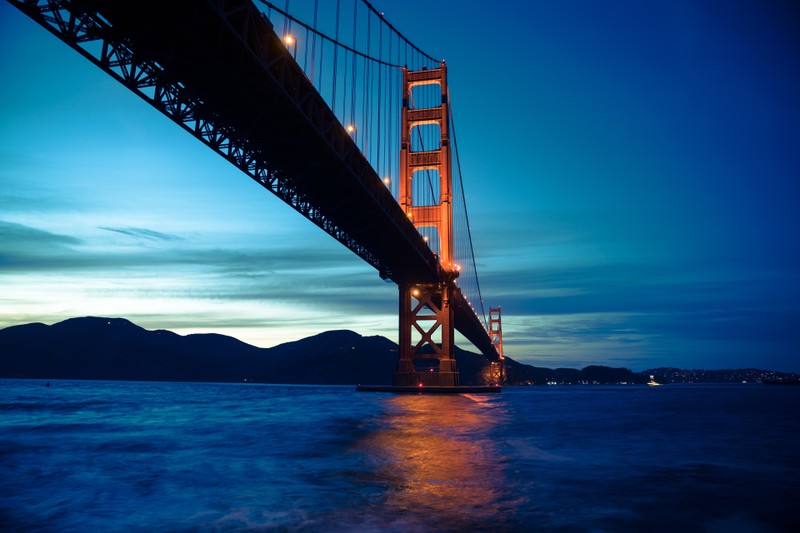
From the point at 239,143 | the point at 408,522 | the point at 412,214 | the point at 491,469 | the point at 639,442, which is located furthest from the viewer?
the point at 412,214

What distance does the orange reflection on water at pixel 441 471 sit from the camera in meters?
6.12

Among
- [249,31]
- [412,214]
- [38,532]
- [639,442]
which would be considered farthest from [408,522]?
[412,214]

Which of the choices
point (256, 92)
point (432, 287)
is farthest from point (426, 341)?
point (256, 92)

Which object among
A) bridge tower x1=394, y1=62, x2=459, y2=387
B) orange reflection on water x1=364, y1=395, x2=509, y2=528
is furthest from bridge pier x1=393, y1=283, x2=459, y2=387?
orange reflection on water x1=364, y1=395, x2=509, y2=528

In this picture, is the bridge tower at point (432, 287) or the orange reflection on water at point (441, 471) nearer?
the orange reflection on water at point (441, 471)

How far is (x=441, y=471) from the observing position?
8797mm

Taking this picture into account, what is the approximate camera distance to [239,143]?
64.7ft

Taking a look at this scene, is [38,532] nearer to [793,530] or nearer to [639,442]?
[793,530]

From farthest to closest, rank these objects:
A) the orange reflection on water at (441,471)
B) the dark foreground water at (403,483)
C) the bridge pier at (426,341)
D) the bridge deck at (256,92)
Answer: the bridge pier at (426,341) → the bridge deck at (256,92) → the orange reflection on water at (441,471) → the dark foreground water at (403,483)


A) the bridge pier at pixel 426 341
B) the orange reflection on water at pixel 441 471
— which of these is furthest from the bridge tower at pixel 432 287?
the orange reflection on water at pixel 441 471

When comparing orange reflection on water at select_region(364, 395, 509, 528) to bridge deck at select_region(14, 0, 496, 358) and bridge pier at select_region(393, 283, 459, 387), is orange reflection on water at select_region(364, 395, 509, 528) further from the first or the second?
bridge pier at select_region(393, 283, 459, 387)

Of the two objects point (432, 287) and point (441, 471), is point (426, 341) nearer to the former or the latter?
point (432, 287)

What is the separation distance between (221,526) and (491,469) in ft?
15.9

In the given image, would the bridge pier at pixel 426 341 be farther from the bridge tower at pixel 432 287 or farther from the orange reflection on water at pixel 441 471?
A: the orange reflection on water at pixel 441 471
